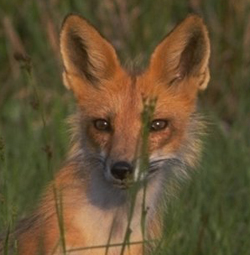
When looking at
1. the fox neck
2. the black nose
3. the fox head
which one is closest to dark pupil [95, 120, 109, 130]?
the fox head

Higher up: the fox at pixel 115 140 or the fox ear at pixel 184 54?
the fox ear at pixel 184 54

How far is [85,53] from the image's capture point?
779 cm

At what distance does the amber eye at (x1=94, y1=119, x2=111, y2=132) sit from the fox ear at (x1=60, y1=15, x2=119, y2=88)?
1.33 feet

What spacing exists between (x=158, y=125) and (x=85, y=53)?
29.9 inches

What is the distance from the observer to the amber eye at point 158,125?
7331mm

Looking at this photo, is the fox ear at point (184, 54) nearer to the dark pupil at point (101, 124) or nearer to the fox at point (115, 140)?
the fox at point (115, 140)

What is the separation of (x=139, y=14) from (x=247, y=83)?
1365 millimetres

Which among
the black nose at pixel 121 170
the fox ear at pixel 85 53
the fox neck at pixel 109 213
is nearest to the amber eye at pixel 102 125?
the fox neck at pixel 109 213

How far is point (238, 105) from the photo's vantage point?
38.0ft

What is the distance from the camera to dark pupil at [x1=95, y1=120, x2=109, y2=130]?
289 inches

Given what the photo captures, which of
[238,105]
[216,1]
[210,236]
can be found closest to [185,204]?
[210,236]

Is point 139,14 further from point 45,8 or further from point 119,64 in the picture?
point 119,64

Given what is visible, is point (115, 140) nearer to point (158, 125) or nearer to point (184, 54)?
point (158, 125)

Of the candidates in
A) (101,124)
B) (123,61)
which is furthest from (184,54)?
(123,61)
